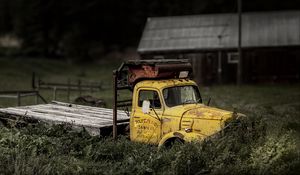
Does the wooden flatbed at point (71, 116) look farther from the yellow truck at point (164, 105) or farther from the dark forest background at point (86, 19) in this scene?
the dark forest background at point (86, 19)

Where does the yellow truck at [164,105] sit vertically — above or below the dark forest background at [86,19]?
below

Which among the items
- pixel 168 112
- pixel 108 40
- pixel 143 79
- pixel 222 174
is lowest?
pixel 222 174

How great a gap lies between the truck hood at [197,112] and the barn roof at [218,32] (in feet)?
86.5

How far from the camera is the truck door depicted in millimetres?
13508

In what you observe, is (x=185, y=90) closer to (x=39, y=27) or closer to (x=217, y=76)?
(x=217, y=76)

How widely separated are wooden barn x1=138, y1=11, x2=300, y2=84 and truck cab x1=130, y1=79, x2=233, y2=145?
25534 millimetres

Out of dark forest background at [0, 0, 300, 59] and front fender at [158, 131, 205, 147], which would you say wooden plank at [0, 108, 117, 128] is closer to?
front fender at [158, 131, 205, 147]

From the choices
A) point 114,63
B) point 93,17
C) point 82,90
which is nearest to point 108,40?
point 93,17

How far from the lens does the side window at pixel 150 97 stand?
1359cm

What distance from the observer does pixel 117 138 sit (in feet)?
45.6

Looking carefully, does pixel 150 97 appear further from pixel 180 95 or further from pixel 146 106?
pixel 180 95

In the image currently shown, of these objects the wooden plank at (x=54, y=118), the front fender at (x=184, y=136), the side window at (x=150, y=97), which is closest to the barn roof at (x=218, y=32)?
the wooden plank at (x=54, y=118)

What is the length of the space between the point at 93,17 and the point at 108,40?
3.38 m

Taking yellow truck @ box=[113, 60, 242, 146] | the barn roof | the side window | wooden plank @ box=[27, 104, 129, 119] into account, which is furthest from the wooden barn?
the side window
